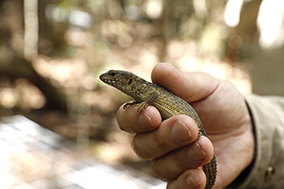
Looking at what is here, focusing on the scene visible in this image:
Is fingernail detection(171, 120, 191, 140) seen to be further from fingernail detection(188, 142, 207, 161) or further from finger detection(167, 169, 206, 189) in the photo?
finger detection(167, 169, 206, 189)

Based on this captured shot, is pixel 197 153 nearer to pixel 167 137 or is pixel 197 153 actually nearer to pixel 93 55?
pixel 167 137

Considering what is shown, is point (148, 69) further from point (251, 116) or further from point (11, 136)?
point (251, 116)

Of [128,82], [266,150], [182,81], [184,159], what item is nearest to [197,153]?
[184,159]

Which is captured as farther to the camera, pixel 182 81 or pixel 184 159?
pixel 182 81

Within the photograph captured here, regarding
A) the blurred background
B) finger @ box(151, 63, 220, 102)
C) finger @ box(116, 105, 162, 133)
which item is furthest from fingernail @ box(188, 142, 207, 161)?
the blurred background

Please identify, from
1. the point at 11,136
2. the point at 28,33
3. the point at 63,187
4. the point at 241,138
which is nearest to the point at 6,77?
the point at 28,33

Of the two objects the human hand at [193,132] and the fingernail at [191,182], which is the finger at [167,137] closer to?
the human hand at [193,132]

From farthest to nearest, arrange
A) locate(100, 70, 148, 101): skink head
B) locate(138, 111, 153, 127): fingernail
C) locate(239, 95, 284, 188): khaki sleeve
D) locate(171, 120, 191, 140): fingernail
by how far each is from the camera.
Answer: locate(239, 95, 284, 188): khaki sleeve
locate(100, 70, 148, 101): skink head
locate(138, 111, 153, 127): fingernail
locate(171, 120, 191, 140): fingernail
